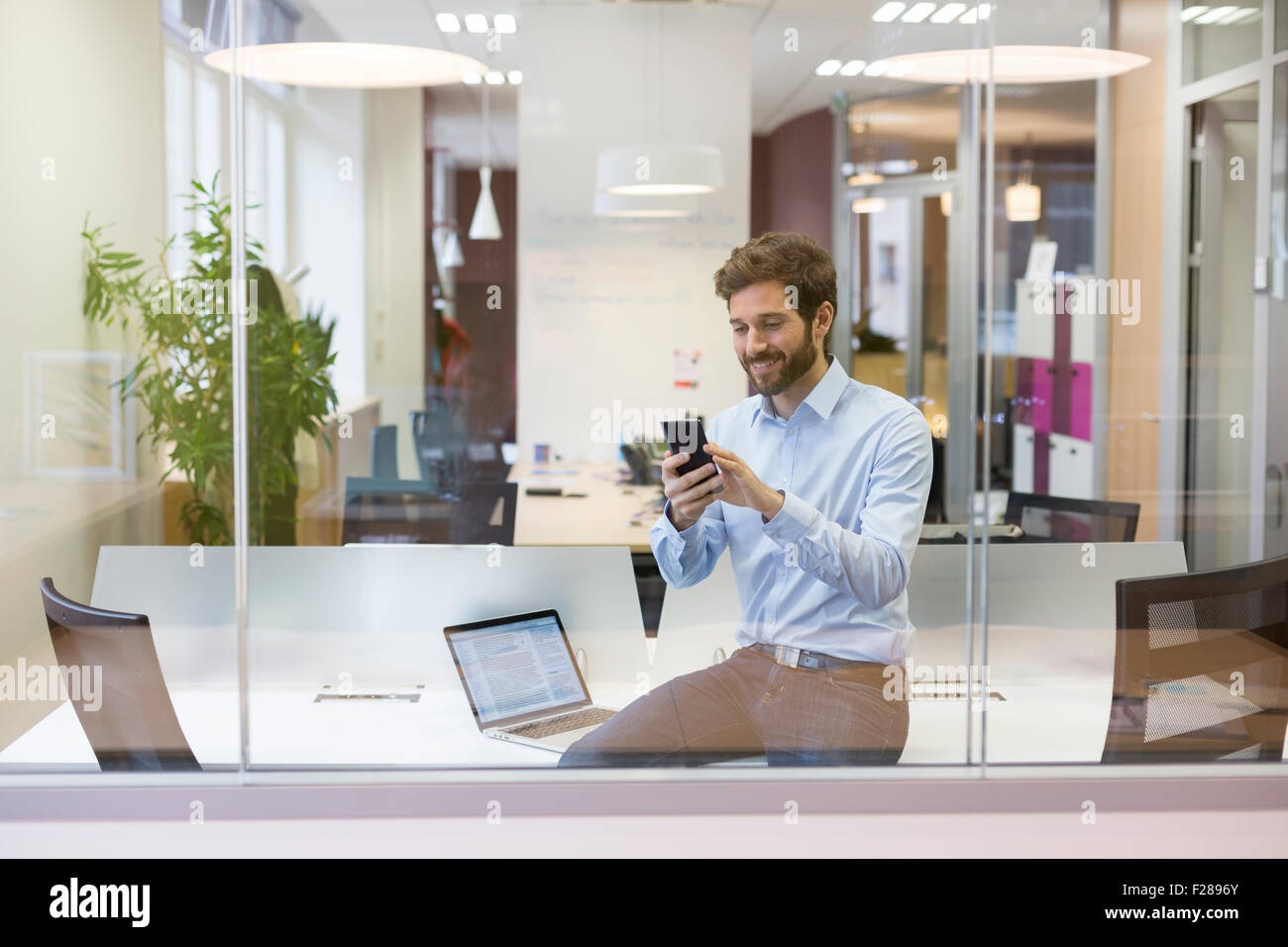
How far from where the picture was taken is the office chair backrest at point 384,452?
14.8 feet

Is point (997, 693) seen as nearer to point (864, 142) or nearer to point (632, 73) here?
point (632, 73)

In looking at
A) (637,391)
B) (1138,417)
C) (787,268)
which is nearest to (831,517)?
(787,268)

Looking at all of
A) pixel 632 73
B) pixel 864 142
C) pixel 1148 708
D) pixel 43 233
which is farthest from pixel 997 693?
pixel 864 142

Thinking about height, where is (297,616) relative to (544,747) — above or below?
above

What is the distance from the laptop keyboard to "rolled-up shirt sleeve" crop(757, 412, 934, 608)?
1.60ft

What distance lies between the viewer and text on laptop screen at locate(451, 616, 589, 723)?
2.42 m

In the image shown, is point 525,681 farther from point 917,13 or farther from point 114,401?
point 917,13

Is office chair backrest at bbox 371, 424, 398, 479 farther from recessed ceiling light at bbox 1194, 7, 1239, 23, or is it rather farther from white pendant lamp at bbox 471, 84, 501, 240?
recessed ceiling light at bbox 1194, 7, 1239, 23

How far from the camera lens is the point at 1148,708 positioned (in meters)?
2.23

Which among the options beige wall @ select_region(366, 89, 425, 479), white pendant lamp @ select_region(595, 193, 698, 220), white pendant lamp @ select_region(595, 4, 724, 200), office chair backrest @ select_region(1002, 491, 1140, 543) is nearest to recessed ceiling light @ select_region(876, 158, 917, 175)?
white pendant lamp @ select_region(595, 4, 724, 200)

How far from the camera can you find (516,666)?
8.20ft

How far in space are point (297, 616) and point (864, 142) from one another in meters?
3.79

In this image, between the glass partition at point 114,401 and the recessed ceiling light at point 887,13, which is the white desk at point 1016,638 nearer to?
the glass partition at point 114,401

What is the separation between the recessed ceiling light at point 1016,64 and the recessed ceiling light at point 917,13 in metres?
0.11
